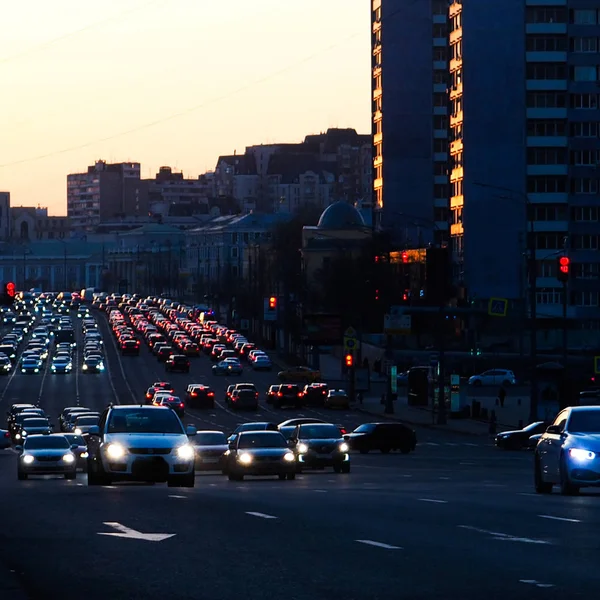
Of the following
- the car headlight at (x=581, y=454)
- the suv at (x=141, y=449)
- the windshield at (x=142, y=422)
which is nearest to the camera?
the car headlight at (x=581, y=454)

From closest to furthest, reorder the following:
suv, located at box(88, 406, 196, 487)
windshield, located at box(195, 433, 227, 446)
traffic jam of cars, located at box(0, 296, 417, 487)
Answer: suv, located at box(88, 406, 196, 487), traffic jam of cars, located at box(0, 296, 417, 487), windshield, located at box(195, 433, 227, 446)

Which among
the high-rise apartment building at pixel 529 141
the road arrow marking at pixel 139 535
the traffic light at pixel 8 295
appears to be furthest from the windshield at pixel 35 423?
the high-rise apartment building at pixel 529 141

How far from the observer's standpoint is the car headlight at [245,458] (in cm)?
3606

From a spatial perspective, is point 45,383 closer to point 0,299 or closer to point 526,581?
point 0,299

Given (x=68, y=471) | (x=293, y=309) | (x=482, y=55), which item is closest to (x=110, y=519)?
(x=68, y=471)

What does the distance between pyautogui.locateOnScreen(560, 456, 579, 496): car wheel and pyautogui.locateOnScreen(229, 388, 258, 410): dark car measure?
198 feet

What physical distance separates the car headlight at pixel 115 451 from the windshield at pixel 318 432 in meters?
15.3

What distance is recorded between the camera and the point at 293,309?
133125 mm

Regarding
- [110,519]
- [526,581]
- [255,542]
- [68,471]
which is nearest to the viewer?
[526,581]

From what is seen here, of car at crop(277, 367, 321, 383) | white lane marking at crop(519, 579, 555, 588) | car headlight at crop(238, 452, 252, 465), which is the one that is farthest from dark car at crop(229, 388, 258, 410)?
white lane marking at crop(519, 579, 555, 588)

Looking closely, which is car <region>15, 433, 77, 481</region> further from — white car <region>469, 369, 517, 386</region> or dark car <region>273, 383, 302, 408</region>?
white car <region>469, 369, 517, 386</region>

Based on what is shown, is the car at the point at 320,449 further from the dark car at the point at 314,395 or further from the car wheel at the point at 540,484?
the dark car at the point at 314,395

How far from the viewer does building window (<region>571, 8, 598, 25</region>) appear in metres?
120

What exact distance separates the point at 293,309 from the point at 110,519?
114 meters
